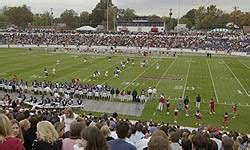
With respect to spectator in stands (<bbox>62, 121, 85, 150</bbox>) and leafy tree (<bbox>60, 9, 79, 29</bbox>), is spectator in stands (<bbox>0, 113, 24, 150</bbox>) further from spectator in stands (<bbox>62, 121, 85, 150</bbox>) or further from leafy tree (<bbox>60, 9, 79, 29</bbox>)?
leafy tree (<bbox>60, 9, 79, 29</bbox>)

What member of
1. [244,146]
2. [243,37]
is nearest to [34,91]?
[244,146]

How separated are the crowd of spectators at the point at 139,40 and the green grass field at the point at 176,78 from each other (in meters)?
20.3

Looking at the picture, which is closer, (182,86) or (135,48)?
(182,86)

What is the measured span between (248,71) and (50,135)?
140 ft

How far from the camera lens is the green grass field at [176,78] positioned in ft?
79.0

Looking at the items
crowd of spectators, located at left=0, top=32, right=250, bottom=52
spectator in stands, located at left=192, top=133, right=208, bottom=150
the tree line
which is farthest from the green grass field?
the tree line

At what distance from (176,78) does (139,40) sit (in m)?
41.8

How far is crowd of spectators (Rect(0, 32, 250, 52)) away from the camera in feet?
241

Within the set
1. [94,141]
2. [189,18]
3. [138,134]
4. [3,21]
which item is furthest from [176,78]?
[189,18]

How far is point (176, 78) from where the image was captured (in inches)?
1508

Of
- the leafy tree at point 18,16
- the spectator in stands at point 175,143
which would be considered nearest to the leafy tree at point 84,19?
the leafy tree at point 18,16

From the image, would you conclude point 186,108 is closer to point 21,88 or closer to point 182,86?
point 182,86

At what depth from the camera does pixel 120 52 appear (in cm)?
6588

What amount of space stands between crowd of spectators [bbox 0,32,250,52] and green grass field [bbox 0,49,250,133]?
20334 millimetres
